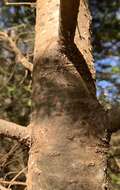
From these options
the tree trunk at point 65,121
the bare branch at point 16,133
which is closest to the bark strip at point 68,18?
the tree trunk at point 65,121

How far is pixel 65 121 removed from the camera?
5.39ft

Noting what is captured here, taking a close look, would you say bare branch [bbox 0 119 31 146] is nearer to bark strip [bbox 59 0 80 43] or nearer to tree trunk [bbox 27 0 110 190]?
tree trunk [bbox 27 0 110 190]

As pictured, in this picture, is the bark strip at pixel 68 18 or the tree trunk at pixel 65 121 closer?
the bark strip at pixel 68 18

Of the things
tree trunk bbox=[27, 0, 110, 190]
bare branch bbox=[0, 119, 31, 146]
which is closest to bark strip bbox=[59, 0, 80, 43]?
tree trunk bbox=[27, 0, 110, 190]

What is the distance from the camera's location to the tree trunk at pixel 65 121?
1.58 meters

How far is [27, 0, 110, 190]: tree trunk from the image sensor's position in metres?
1.58

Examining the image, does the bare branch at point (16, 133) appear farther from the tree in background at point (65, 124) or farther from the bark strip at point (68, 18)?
the bark strip at point (68, 18)

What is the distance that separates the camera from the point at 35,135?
1670mm

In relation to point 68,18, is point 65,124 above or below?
below

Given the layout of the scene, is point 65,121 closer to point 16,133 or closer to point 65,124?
point 65,124

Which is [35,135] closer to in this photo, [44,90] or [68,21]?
[44,90]

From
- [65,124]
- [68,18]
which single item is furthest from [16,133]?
[68,18]

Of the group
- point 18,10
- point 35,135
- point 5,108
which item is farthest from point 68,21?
point 18,10

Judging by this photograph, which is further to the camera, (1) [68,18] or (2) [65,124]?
(2) [65,124]
